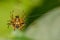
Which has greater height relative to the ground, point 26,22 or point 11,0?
point 11,0

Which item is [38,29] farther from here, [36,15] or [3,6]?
[3,6]

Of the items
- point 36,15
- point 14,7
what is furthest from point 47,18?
point 14,7

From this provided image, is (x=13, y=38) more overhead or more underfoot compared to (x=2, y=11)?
more underfoot

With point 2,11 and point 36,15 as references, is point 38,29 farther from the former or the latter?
point 2,11

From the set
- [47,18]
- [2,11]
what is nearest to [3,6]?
[2,11]

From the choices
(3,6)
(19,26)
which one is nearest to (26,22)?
(19,26)

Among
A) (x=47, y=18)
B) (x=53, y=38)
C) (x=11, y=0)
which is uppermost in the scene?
(x=11, y=0)
